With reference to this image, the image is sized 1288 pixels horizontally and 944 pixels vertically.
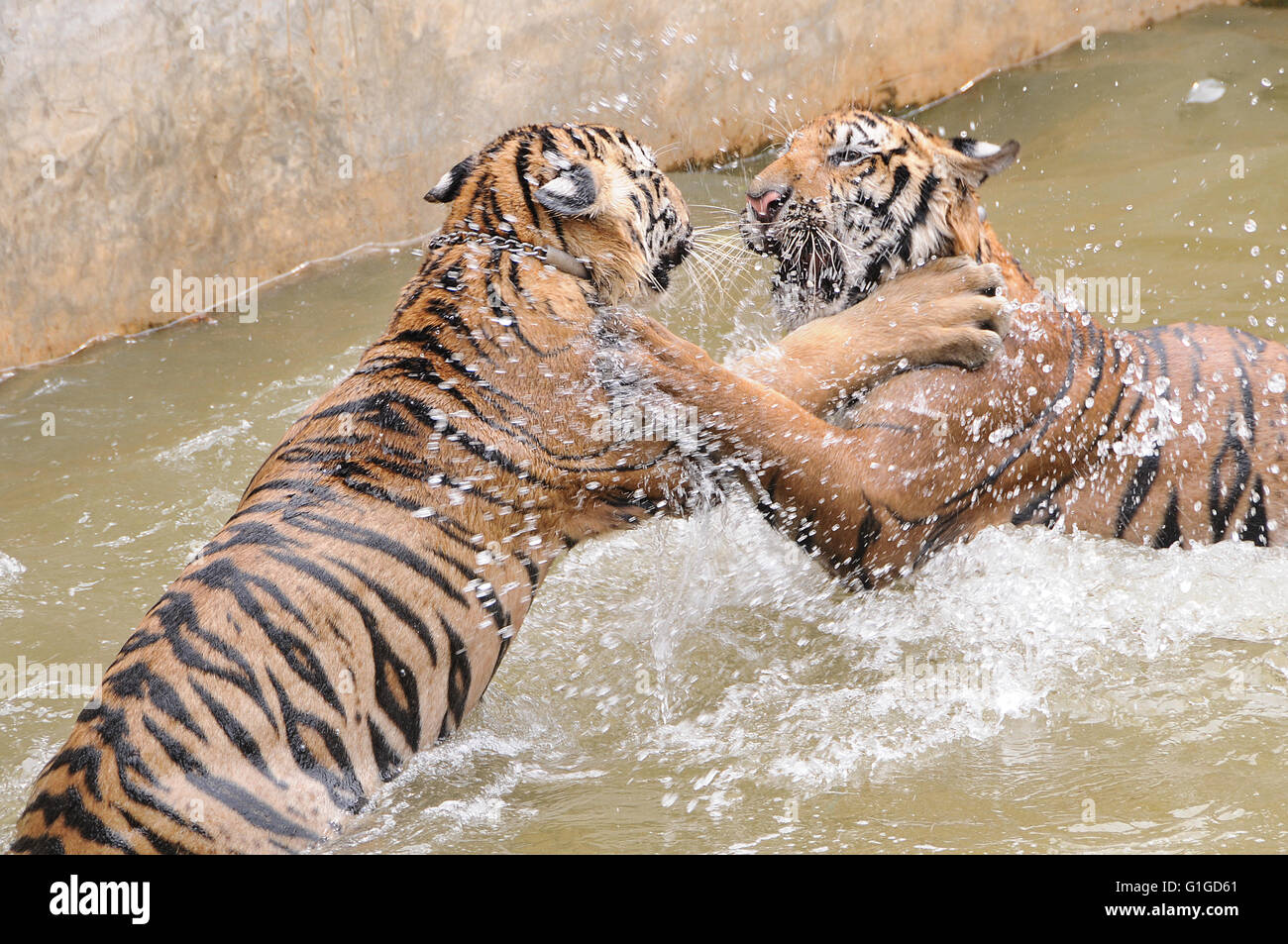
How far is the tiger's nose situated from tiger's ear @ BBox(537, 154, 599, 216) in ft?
1.44

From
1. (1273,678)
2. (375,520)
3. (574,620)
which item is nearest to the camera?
(375,520)

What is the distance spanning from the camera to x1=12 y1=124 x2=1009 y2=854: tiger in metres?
2.00

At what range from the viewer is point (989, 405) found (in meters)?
2.64

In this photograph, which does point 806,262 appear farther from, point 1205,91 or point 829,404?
point 1205,91

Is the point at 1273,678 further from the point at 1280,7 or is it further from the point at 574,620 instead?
the point at 1280,7

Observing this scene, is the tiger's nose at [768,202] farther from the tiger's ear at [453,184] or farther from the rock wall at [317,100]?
the rock wall at [317,100]

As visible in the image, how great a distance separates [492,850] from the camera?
7.43ft

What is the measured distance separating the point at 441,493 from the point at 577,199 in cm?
57

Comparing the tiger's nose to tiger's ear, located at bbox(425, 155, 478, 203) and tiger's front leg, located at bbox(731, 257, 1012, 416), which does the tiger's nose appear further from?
tiger's ear, located at bbox(425, 155, 478, 203)

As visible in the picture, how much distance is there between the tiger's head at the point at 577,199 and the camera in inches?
95.1

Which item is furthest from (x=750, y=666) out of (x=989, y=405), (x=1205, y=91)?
(x=1205, y=91)
